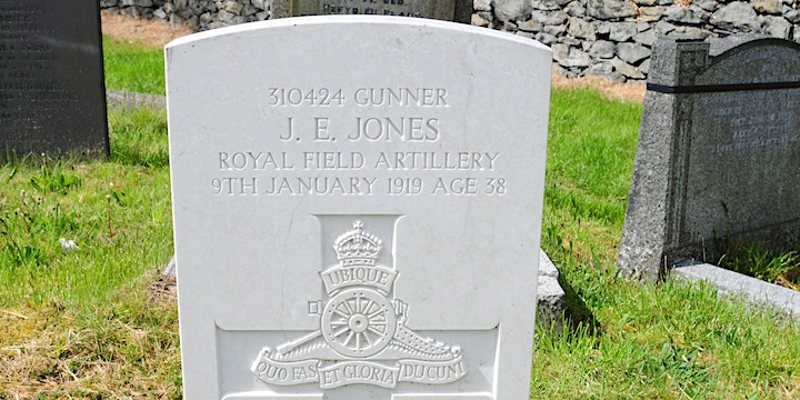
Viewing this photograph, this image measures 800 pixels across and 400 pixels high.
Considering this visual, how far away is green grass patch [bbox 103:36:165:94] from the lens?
843cm

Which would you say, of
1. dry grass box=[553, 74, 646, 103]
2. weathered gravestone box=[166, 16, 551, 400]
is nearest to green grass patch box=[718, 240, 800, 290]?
weathered gravestone box=[166, 16, 551, 400]

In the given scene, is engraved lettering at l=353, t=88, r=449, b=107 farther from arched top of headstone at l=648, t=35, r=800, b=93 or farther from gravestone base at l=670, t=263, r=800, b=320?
gravestone base at l=670, t=263, r=800, b=320

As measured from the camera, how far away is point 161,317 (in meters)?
3.06

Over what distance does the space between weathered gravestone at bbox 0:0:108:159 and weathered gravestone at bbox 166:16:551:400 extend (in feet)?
12.4

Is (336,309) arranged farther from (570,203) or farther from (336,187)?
(570,203)

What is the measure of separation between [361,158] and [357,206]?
0.40ft

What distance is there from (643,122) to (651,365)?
133 centimetres

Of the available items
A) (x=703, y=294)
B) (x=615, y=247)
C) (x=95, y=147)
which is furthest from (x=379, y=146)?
(x=95, y=147)

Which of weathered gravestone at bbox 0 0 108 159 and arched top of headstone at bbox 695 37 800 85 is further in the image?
weathered gravestone at bbox 0 0 108 159

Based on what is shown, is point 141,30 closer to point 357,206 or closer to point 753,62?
point 753,62

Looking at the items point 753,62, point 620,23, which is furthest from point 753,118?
point 620,23

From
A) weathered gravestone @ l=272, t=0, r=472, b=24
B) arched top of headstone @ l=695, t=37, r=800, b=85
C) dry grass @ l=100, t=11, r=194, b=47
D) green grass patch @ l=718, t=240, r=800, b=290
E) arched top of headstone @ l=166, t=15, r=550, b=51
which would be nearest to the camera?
arched top of headstone @ l=166, t=15, r=550, b=51

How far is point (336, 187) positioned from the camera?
6.53 ft

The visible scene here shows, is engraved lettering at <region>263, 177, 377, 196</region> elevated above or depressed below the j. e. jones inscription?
below
